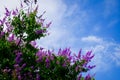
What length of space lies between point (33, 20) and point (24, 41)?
118 cm

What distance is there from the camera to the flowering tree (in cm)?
1473

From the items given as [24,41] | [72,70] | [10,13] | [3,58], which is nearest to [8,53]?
[3,58]

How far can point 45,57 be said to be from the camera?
1573 centimetres

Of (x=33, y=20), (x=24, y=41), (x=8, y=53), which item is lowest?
(x=8, y=53)

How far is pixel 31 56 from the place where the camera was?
15.6 m

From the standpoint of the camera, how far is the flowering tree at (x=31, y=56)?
14.7 meters

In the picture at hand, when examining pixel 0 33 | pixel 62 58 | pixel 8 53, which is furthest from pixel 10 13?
pixel 62 58

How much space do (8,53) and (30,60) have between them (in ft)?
4.10

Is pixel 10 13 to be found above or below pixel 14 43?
above

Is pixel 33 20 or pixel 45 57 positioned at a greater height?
pixel 33 20

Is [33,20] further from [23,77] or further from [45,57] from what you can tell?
[23,77]

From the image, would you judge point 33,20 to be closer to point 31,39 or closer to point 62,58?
point 31,39

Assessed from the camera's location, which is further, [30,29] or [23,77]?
[30,29]

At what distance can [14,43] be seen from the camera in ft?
50.1
